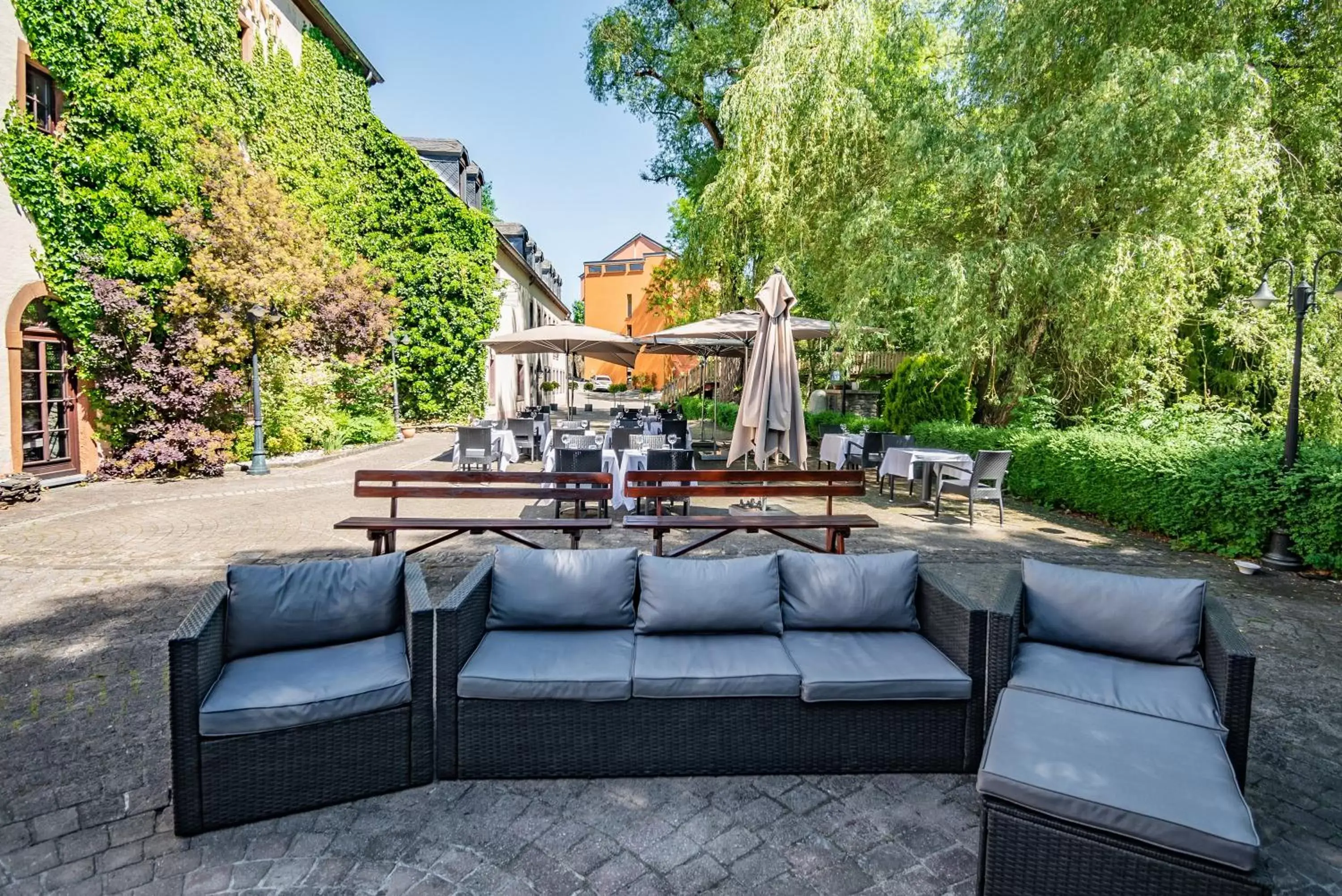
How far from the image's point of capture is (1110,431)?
30.7 feet

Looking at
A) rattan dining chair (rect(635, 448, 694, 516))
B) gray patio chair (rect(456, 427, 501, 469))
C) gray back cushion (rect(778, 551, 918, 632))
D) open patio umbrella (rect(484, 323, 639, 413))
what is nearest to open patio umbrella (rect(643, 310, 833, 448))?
open patio umbrella (rect(484, 323, 639, 413))

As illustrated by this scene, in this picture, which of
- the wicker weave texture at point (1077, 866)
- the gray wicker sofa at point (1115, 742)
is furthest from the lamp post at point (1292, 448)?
the wicker weave texture at point (1077, 866)

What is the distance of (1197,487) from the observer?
734 centimetres

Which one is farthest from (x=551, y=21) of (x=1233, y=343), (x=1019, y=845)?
(x=1019, y=845)

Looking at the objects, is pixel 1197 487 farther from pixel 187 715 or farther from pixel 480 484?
pixel 187 715

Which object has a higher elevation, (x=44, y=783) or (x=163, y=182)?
(x=163, y=182)

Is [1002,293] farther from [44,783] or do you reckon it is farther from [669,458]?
[44,783]

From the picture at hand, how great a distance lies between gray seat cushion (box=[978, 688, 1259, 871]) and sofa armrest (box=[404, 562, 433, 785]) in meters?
2.20

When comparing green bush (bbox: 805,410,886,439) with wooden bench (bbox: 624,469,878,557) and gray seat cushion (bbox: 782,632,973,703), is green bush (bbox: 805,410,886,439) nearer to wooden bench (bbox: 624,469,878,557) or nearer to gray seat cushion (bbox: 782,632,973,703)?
wooden bench (bbox: 624,469,878,557)

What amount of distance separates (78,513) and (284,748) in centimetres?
800

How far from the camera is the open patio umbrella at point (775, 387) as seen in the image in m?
7.42

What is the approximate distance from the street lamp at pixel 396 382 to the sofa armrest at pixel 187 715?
16.2 m

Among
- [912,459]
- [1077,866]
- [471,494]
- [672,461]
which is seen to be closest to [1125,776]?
[1077,866]

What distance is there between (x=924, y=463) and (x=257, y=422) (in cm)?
1083
